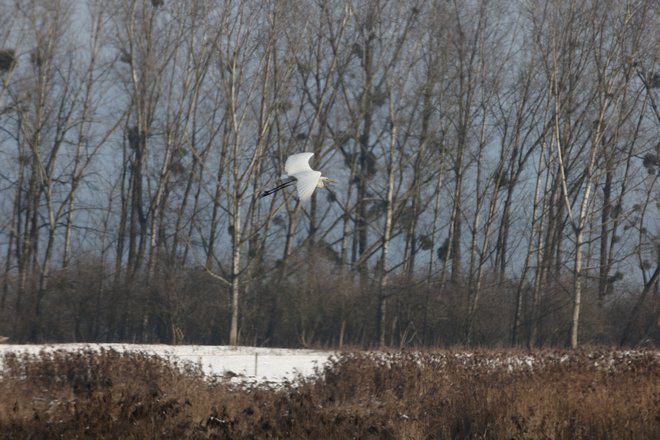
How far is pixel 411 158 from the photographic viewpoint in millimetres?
29234

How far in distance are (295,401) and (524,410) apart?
229cm

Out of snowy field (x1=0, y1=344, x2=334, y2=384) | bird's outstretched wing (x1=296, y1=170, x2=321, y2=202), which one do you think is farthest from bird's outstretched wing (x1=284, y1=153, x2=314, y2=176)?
snowy field (x1=0, y1=344, x2=334, y2=384)

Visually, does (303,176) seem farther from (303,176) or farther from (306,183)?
(306,183)

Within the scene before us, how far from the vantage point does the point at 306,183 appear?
519 inches

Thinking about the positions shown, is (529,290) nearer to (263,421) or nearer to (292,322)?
(292,322)

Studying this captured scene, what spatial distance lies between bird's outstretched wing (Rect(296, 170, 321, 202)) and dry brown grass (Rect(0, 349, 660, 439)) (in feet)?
8.01

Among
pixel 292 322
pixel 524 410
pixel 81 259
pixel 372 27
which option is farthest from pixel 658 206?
pixel 524 410

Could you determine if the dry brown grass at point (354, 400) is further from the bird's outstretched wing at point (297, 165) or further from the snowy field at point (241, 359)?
the bird's outstretched wing at point (297, 165)

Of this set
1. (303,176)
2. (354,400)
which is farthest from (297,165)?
(354,400)

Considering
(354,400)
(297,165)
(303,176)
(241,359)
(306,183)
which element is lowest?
(354,400)

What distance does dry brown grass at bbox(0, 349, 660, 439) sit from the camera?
8.01 m

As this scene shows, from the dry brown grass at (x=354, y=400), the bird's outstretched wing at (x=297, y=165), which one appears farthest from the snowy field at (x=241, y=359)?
the bird's outstretched wing at (x=297, y=165)

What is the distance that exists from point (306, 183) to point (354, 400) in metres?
3.55

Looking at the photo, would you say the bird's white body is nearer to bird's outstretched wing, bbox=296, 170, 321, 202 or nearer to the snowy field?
bird's outstretched wing, bbox=296, 170, 321, 202
